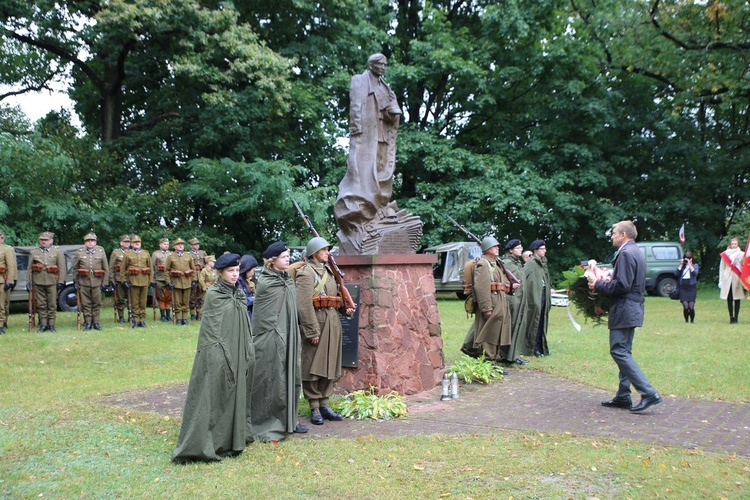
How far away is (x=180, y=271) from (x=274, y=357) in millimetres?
10599

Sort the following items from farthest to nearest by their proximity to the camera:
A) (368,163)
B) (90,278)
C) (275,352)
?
(90,278)
(368,163)
(275,352)

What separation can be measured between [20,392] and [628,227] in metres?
7.80

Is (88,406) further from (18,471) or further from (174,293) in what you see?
(174,293)

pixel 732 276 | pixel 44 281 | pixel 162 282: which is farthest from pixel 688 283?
pixel 44 281

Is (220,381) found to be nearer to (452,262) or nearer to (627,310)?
(627,310)

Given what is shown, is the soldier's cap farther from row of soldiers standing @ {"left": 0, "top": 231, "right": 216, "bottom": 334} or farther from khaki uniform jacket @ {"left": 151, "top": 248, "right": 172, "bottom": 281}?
khaki uniform jacket @ {"left": 151, "top": 248, "right": 172, "bottom": 281}

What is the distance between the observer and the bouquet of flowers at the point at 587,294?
332 inches

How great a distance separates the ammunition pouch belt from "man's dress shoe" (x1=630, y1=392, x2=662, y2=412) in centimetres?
356

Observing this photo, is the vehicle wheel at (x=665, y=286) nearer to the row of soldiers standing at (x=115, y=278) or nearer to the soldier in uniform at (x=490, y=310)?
the row of soldiers standing at (x=115, y=278)

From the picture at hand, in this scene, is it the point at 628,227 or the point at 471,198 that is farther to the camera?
the point at 471,198

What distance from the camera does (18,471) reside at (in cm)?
576

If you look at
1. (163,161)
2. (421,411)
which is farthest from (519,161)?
(421,411)

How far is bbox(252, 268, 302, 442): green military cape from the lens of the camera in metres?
6.89

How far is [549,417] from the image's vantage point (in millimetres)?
7711
